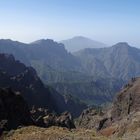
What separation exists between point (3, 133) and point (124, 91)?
85.2 meters

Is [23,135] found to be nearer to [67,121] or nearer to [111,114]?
[67,121]

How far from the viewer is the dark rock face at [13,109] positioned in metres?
74.8

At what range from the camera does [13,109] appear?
8225 cm

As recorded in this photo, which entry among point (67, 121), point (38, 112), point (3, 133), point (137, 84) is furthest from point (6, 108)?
point (137, 84)

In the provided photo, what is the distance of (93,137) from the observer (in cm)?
5234

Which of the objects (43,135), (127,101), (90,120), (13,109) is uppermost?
(43,135)

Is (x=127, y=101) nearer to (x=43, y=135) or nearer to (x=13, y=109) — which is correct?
(x=13, y=109)

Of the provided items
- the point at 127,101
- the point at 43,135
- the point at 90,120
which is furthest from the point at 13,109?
the point at 90,120

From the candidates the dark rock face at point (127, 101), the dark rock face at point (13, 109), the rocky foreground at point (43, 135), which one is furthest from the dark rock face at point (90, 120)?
the rocky foreground at point (43, 135)

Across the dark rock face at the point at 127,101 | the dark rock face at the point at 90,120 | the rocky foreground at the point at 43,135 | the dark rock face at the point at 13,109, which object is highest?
the rocky foreground at the point at 43,135

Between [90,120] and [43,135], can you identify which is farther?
[90,120]

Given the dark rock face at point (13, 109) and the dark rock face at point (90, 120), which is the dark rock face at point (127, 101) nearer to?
the dark rock face at point (90, 120)

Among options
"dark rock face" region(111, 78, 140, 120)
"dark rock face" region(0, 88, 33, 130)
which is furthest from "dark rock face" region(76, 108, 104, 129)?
"dark rock face" region(0, 88, 33, 130)

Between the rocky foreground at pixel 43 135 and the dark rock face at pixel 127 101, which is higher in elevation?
the rocky foreground at pixel 43 135
